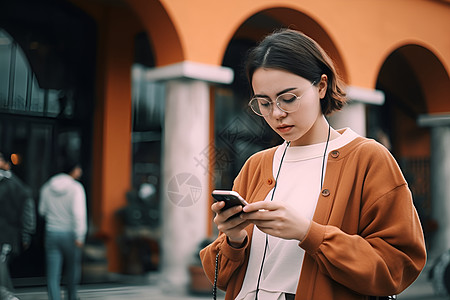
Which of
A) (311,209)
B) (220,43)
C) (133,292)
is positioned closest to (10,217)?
(133,292)

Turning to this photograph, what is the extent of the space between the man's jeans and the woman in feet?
16.1

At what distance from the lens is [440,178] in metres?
11.7

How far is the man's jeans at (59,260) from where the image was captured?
21.0 feet

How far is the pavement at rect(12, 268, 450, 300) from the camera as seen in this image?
7.36 meters

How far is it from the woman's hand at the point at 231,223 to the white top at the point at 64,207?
16.4 ft

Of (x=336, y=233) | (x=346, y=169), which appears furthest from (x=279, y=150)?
(x=336, y=233)

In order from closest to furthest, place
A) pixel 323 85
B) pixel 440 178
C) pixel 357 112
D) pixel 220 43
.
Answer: pixel 323 85
pixel 220 43
pixel 357 112
pixel 440 178

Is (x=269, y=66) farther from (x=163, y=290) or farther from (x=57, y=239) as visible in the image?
(x=163, y=290)

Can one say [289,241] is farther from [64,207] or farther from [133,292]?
[133,292]

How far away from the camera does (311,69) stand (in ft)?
5.55

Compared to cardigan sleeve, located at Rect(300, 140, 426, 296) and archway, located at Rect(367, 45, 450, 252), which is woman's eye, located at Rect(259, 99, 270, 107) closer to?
cardigan sleeve, located at Rect(300, 140, 426, 296)

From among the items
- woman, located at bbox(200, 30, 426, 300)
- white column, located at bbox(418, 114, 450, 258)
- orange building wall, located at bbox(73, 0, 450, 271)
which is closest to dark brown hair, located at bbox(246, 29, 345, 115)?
woman, located at bbox(200, 30, 426, 300)

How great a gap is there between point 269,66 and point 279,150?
35 centimetres

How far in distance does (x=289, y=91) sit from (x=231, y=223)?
0.42 metres
